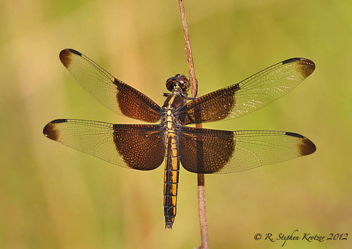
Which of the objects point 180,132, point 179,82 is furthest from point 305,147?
point 179,82

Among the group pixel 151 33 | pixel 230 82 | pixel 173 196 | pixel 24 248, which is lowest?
pixel 24 248

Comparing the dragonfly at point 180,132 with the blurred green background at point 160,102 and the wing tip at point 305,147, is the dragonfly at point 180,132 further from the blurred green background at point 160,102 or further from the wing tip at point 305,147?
the blurred green background at point 160,102

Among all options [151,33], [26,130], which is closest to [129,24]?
[151,33]

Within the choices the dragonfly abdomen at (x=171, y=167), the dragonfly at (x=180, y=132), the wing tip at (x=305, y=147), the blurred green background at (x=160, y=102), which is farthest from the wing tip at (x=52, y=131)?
the wing tip at (x=305, y=147)

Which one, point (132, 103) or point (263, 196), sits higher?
point (132, 103)

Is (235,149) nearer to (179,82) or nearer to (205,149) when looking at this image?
(205,149)

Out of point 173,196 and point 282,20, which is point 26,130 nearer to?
point 173,196
